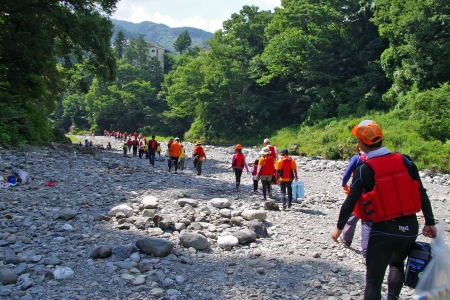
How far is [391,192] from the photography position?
2941 millimetres

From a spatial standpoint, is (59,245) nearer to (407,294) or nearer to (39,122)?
(407,294)

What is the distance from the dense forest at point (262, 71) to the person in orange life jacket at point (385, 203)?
11443 mm

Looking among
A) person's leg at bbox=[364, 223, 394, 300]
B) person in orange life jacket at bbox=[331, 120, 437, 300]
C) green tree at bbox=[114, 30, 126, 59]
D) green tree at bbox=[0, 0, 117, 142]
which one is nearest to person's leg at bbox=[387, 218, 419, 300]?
person in orange life jacket at bbox=[331, 120, 437, 300]

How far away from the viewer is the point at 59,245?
530cm

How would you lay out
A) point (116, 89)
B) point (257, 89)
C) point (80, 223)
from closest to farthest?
point (80, 223)
point (257, 89)
point (116, 89)

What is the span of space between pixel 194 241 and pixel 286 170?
383 cm

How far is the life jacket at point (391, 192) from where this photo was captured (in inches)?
116

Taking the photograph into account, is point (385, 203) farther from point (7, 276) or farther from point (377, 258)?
point (7, 276)

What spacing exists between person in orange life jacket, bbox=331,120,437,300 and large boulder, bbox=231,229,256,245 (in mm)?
3080

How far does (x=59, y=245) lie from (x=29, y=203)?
280 centimetres

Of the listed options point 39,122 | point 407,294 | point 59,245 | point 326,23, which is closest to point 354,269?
point 407,294

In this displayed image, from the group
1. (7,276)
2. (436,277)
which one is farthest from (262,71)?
(436,277)

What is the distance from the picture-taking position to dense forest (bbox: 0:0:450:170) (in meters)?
16.7

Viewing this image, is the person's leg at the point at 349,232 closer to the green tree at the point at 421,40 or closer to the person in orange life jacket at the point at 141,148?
the person in orange life jacket at the point at 141,148
